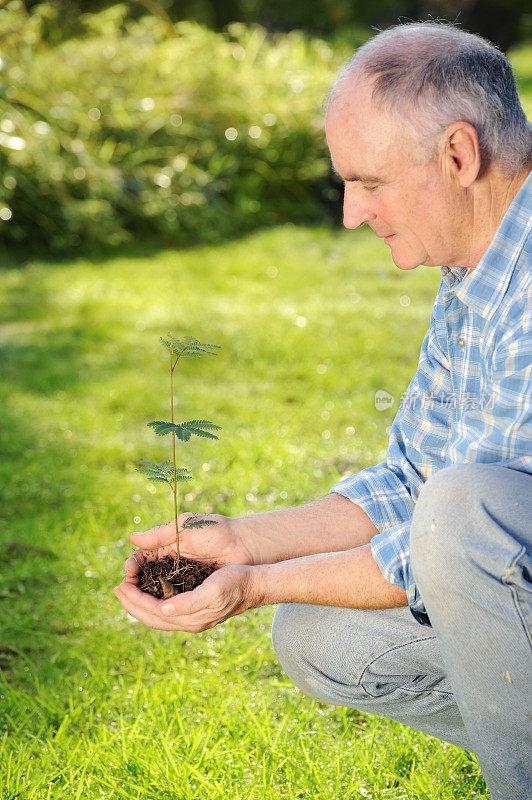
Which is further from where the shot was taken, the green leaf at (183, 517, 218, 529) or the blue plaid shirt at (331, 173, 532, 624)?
the green leaf at (183, 517, 218, 529)

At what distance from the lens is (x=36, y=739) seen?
2.20 metres

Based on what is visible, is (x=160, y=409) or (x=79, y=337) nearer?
(x=160, y=409)

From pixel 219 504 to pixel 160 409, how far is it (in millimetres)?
1079

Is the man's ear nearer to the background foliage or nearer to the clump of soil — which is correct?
the clump of soil

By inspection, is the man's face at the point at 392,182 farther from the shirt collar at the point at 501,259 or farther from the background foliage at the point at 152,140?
the background foliage at the point at 152,140

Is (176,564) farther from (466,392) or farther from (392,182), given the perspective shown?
(392,182)

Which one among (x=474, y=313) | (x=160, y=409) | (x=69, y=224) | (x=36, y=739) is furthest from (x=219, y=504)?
(x=69, y=224)

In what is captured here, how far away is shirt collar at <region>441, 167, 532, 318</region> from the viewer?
170 centimetres

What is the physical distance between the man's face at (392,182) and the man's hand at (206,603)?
0.76m

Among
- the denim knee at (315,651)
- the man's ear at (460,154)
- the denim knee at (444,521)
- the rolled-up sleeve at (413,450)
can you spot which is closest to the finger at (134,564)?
the denim knee at (315,651)

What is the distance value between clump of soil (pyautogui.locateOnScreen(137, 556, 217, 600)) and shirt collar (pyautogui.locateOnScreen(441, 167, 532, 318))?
0.84 metres

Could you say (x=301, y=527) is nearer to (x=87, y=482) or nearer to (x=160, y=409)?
(x=87, y=482)

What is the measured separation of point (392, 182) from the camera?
1.78m

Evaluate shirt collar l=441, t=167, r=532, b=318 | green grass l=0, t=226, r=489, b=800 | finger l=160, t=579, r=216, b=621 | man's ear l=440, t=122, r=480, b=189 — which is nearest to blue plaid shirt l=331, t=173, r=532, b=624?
shirt collar l=441, t=167, r=532, b=318
